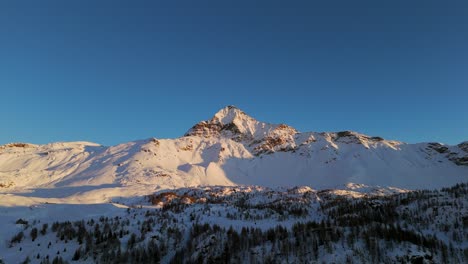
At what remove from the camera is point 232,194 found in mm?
55500

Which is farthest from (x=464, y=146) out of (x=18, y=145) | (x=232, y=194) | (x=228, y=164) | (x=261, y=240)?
(x=18, y=145)

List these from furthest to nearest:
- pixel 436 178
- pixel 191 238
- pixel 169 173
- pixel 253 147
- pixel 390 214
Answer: pixel 253 147
pixel 436 178
pixel 169 173
pixel 390 214
pixel 191 238

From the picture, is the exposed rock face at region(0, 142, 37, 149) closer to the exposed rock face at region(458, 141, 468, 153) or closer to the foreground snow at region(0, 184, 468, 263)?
the foreground snow at region(0, 184, 468, 263)

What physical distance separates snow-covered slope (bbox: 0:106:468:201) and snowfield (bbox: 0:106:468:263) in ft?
1.45

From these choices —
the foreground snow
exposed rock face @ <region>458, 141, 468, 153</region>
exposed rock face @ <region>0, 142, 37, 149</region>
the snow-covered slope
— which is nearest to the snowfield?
the foreground snow

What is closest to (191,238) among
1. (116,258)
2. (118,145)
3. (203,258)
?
(203,258)

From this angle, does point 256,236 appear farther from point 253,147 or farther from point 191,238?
point 253,147

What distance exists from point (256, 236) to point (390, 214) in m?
10.5

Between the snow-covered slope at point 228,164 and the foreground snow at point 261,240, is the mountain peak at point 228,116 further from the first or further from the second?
the foreground snow at point 261,240

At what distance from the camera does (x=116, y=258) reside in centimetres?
1777

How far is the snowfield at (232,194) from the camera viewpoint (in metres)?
17.9

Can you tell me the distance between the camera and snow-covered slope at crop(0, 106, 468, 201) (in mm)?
68688

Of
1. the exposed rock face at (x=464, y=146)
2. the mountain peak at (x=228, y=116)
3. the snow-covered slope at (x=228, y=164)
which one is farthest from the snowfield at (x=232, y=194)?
the exposed rock face at (x=464, y=146)

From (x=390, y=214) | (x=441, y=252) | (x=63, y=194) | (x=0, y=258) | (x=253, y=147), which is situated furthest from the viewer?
(x=253, y=147)
